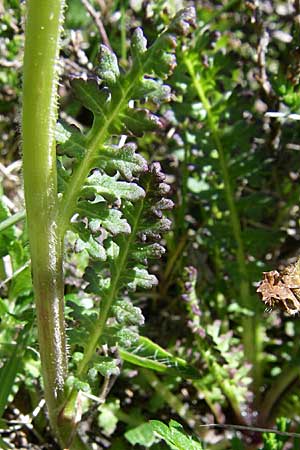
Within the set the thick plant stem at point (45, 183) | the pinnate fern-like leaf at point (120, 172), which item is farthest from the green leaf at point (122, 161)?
the thick plant stem at point (45, 183)

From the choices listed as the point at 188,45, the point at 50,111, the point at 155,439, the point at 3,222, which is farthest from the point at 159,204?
the point at 188,45

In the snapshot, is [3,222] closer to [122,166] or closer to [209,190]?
[122,166]

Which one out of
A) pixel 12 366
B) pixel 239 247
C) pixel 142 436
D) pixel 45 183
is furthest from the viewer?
pixel 239 247

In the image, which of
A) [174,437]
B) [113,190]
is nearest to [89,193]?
[113,190]

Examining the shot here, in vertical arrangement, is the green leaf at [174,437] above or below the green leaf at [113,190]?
below

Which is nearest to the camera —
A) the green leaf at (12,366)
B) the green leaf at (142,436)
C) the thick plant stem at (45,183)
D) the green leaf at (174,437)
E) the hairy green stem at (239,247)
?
the thick plant stem at (45,183)

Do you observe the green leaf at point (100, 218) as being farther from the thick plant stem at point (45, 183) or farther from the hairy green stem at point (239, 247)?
the hairy green stem at point (239, 247)

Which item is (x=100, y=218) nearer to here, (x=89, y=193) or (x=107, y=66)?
(x=89, y=193)
